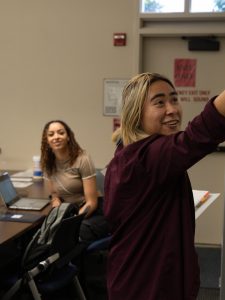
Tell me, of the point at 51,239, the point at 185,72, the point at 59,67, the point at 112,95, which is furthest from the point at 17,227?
the point at 185,72

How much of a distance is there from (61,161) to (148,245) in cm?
221

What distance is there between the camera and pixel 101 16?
4234mm

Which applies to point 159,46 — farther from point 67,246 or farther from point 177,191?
point 177,191

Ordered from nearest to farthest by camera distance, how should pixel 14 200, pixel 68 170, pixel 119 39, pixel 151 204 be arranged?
pixel 151 204 < pixel 14 200 < pixel 68 170 < pixel 119 39

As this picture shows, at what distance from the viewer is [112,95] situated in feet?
14.3

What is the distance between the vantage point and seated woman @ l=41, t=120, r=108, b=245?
123 inches

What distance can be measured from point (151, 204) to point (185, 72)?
3.36 metres

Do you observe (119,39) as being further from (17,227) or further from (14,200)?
(17,227)

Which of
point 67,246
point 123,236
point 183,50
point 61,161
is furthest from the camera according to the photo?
point 183,50

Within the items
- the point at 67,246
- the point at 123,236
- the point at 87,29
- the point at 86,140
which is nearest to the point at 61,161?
the point at 67,246

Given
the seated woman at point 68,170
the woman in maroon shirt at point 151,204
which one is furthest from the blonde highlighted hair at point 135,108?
the seated woman at point 68,170

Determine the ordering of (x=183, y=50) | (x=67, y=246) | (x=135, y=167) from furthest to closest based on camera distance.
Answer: (x=183, y=50)
(x=67, y=246)
(x=135, y=167)

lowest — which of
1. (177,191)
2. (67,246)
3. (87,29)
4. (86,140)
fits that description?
(67,246)

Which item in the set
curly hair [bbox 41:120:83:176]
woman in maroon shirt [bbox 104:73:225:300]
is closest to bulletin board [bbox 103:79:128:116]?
curly hair [bbox 41:120:83:176]
